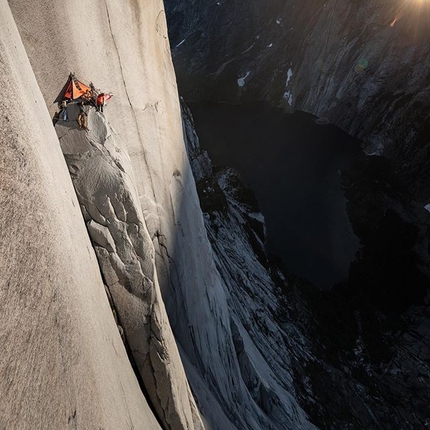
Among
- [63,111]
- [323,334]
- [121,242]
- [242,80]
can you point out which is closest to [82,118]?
[63,111]

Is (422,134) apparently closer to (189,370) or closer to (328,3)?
(328,3)

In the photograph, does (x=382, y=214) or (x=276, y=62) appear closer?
(x=382, y=214)

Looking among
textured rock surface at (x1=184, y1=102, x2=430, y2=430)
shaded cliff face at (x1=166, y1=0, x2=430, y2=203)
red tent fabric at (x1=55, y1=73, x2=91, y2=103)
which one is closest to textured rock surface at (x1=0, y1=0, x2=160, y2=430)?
red tent fabric at (x1=55, y1=73, x2=91, y2=103)

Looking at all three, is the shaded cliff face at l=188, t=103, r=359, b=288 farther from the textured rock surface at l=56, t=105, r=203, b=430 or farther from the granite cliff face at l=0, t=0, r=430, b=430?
the textured rock surface at l=56, t=105, r=203, b=430

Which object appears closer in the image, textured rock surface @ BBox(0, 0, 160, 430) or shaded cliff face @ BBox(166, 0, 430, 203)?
textured rock surface @ BBox(0, 0, 160, 430)

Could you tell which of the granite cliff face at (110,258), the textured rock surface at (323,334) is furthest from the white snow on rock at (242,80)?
the granite cliff face at (110,258)

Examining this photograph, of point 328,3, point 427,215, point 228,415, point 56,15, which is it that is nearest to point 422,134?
point 427,215

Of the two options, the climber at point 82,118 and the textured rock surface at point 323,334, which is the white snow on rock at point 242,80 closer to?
the textured rock surface at point 323,334
